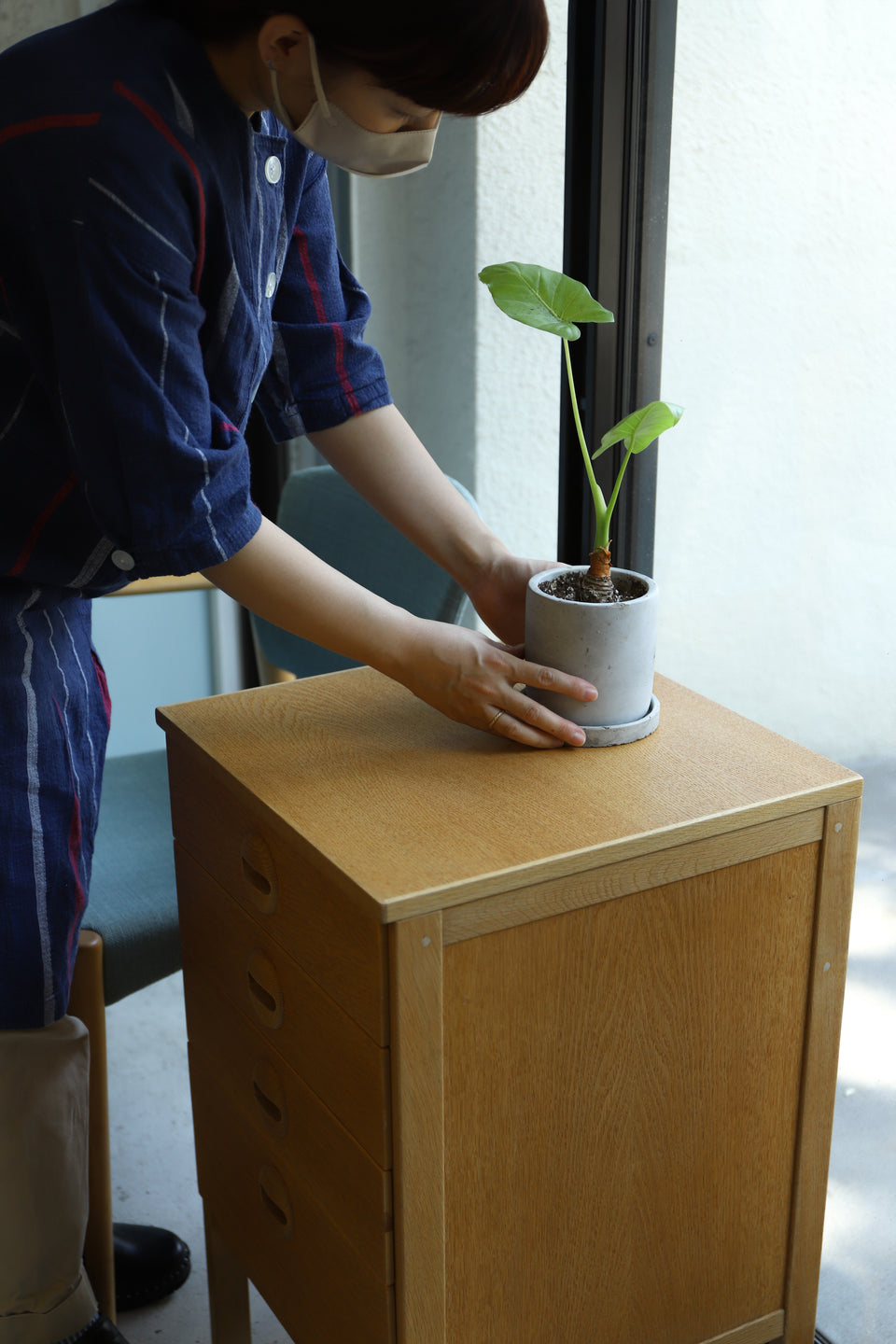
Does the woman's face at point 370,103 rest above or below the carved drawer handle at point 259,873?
above

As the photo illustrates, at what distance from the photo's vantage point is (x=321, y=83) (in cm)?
79

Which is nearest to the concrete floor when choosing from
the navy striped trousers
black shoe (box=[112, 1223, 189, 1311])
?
black shoe (box=[112, 1223, 189, 1311])

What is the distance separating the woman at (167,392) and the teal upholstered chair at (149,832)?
103 millimetres

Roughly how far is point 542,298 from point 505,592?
0.27 m

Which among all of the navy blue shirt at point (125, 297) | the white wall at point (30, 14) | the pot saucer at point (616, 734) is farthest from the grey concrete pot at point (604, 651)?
the white wall at point (30, 14)

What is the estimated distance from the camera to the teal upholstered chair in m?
1.16

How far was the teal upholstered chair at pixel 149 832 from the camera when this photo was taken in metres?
1.16

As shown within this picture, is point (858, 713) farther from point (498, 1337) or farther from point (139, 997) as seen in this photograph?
point (139, 997)

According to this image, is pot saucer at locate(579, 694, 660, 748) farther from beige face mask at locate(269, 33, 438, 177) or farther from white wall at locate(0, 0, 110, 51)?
white wall at locate(0, 0, 110, 51)

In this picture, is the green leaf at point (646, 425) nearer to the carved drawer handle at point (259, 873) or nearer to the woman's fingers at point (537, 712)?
the woman's fingers at point (537, 712)

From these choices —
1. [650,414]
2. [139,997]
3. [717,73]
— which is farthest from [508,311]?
[139,997]

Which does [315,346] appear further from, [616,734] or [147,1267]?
[147,1267]

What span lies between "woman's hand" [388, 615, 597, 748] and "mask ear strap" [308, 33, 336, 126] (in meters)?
0.35

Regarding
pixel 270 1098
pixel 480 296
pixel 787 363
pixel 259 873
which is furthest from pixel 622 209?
pixel 270 1098
